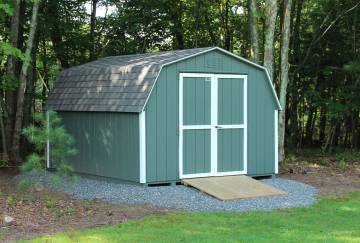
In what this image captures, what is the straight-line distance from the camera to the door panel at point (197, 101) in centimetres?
1155

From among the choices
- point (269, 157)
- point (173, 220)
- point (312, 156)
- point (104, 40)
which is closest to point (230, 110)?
point (269, 157)

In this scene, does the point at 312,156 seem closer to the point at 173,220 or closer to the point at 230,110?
the point at 230,110

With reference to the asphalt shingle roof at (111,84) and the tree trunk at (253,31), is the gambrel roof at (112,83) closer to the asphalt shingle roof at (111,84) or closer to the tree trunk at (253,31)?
the asphalt shingle roof at (111,84)

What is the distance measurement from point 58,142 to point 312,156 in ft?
36.4

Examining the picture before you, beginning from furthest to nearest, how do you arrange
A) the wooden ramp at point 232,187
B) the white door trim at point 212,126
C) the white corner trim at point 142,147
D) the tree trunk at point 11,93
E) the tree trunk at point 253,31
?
the tree trunk at point 253,31 < the tree trunk at point 11,93 < the white door trim at point 212,126 < the white corner trim at point 142,147 < the wooden ramp at point 232,187

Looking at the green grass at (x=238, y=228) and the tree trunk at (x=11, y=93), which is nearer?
the green grass at (x=238, y=228)

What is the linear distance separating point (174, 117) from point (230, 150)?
155 centimetres

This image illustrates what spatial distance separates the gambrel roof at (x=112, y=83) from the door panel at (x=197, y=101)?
57 centimetres

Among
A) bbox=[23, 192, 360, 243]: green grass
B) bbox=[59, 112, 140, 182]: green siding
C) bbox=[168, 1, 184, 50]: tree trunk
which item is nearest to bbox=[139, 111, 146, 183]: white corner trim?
bbox=[59, 112, 140, 182]: green siding

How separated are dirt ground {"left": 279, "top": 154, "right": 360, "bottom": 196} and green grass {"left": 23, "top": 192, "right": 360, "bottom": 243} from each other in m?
2.39

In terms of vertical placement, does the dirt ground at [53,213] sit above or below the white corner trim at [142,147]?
below

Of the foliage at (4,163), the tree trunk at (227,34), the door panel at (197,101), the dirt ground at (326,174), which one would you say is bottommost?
the dirt ground at (326,174)

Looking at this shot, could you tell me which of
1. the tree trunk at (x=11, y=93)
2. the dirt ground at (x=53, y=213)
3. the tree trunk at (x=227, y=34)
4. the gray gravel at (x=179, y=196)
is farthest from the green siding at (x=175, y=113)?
the tree trunk at (x=227, y=34)

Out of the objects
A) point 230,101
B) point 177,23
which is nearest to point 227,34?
point 177,23
